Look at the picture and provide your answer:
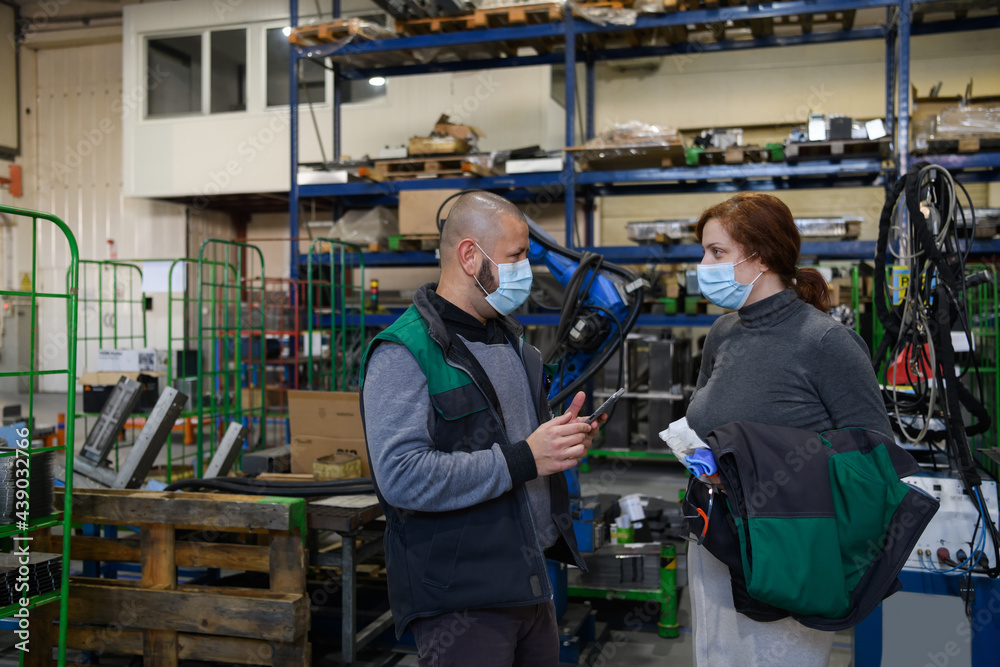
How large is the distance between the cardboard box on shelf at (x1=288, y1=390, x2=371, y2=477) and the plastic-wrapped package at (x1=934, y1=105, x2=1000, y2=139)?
5.66 meters

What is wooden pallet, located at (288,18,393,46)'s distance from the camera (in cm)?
806

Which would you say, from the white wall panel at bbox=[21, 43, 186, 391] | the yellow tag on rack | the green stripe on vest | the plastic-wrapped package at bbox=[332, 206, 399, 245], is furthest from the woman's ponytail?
the white wall panel at bbox=[21, 43, 186, 391]

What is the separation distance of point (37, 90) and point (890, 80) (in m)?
13.5

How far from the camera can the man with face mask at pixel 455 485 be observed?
1833 millimetres

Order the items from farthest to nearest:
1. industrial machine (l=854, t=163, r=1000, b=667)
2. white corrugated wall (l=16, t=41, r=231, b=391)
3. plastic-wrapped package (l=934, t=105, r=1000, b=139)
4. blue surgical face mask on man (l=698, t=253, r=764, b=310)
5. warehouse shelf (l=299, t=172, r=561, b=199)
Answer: white corrugated wall (l=16, t=41, r=231, b=391) < warehouse shelf (l=299, t=172, r=561, b=199) < plastic-wrapped package (l=934, t=105, r=1000, b=139) < industrial machine (l=854, t=163, r=1000, b=667) < blue surgical face mask on man (l=698, t=253, r=764, b=310)

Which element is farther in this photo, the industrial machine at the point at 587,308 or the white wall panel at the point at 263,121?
the white wall panel at the point at 263,121

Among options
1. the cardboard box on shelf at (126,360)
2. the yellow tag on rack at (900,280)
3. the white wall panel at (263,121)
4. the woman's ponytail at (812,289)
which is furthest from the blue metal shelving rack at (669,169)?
the woman's ponytail at (812,289)

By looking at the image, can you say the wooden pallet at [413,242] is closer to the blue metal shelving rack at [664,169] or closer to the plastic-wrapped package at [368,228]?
the blue metal shelving rack at [664,169]

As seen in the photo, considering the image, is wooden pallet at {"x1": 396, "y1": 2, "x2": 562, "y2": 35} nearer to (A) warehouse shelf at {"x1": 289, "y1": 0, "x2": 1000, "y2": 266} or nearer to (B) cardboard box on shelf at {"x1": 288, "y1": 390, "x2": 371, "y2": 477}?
(A) warehouse shelf at {"x1": 289, "y1": 0, "x2": 1000, "y2": 266}

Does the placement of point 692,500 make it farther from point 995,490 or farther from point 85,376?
point 85,376

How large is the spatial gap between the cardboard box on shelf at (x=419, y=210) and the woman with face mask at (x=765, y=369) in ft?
19.0

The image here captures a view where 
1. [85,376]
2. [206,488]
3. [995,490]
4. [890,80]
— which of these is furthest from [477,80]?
[995,490]

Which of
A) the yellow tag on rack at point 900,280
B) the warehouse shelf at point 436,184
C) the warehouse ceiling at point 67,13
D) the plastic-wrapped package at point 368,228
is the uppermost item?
the warehouse ceiling at point 67,13

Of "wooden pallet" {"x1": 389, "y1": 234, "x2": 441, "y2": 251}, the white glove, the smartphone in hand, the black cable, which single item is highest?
"wooden pallet" {"x1": 389, "y1": 234, "x2": 441, "y2": 251}
